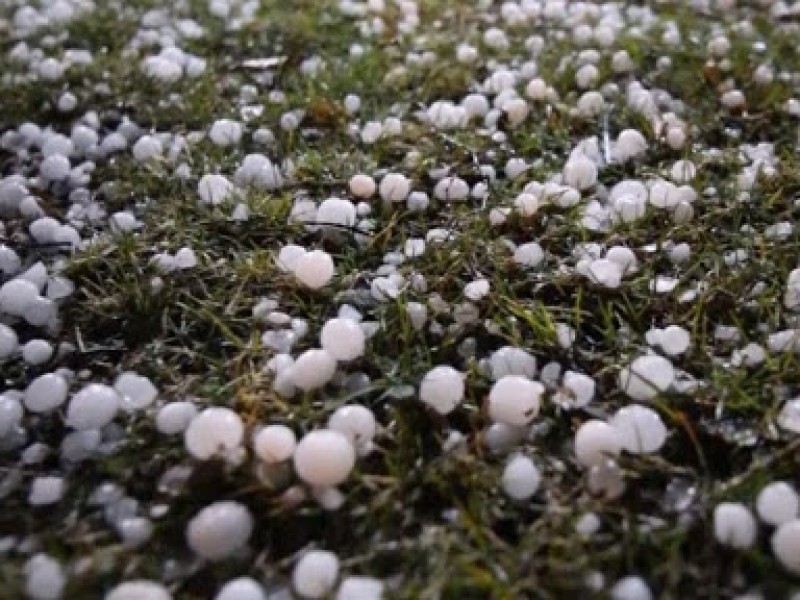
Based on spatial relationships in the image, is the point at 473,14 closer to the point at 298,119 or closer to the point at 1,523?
the point at 298,119

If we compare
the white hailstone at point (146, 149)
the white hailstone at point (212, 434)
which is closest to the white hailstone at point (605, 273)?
the white hailstone at point (212, 434)

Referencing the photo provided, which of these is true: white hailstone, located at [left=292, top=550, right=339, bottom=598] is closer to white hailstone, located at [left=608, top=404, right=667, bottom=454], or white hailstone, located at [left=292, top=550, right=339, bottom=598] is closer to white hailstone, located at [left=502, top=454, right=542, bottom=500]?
white hailstone, located at [left=502, top=454, right=542, bottom=500]

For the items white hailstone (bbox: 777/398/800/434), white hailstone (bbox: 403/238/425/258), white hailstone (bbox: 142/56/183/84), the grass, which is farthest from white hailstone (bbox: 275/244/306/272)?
white hailstone (bbox: 142/56/183/84)

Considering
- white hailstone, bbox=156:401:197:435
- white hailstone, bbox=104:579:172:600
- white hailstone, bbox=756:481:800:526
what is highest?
white hailstone, bbox=756:481:800:526

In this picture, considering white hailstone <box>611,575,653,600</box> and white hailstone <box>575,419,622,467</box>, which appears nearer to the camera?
white hailstone <box>611,575,653,600</box>

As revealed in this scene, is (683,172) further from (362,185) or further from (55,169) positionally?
(55,169)

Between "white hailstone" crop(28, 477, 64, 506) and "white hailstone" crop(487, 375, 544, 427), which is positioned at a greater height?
"white hailstone" crop(487, 375, 544, 427)

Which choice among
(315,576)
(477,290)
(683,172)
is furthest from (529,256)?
(315,576)
